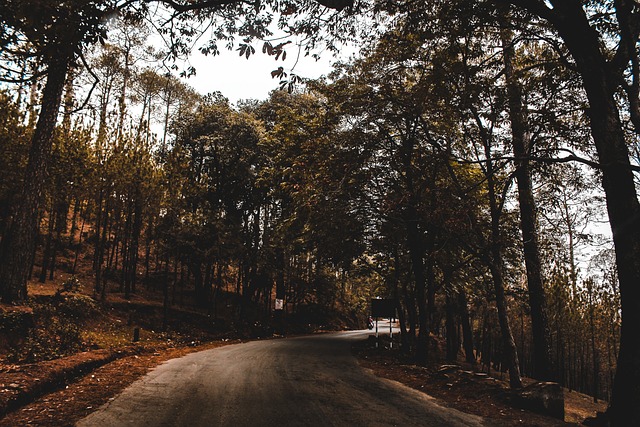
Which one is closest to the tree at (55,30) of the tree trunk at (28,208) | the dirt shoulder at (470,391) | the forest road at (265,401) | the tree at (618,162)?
the tree trunk at (28,208)

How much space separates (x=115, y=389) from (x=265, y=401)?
10.1ft

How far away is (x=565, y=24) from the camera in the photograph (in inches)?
203

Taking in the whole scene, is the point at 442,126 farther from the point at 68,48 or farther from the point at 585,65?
the point at 68,48

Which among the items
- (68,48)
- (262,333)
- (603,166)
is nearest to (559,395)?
(603,166)

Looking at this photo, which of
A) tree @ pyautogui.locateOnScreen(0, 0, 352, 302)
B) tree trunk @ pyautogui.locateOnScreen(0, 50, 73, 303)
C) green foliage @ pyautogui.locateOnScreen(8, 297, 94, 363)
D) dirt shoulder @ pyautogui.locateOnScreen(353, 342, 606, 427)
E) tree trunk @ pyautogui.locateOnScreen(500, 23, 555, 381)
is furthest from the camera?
tree trunk @ pyautogui.locateOnScreen(0, 50, 73, 303)

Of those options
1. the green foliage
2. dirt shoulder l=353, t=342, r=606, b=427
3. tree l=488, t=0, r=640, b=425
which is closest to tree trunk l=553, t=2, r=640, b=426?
tree l=488, t=0, r=640, b=425

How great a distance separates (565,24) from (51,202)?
1998cm

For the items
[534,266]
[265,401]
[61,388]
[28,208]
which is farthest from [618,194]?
[28,208]

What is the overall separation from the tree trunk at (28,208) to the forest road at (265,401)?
524 cm

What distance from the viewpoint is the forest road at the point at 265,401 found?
5.66 metres

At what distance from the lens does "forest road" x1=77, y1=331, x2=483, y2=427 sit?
566cm

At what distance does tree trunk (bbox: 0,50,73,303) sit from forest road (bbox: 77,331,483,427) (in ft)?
17.2

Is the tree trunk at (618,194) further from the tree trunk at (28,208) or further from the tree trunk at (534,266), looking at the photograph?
the tree trunk at (28,208)

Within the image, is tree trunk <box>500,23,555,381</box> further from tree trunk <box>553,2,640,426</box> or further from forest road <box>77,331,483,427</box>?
tree trunk <box>553,2,640,426</box>
